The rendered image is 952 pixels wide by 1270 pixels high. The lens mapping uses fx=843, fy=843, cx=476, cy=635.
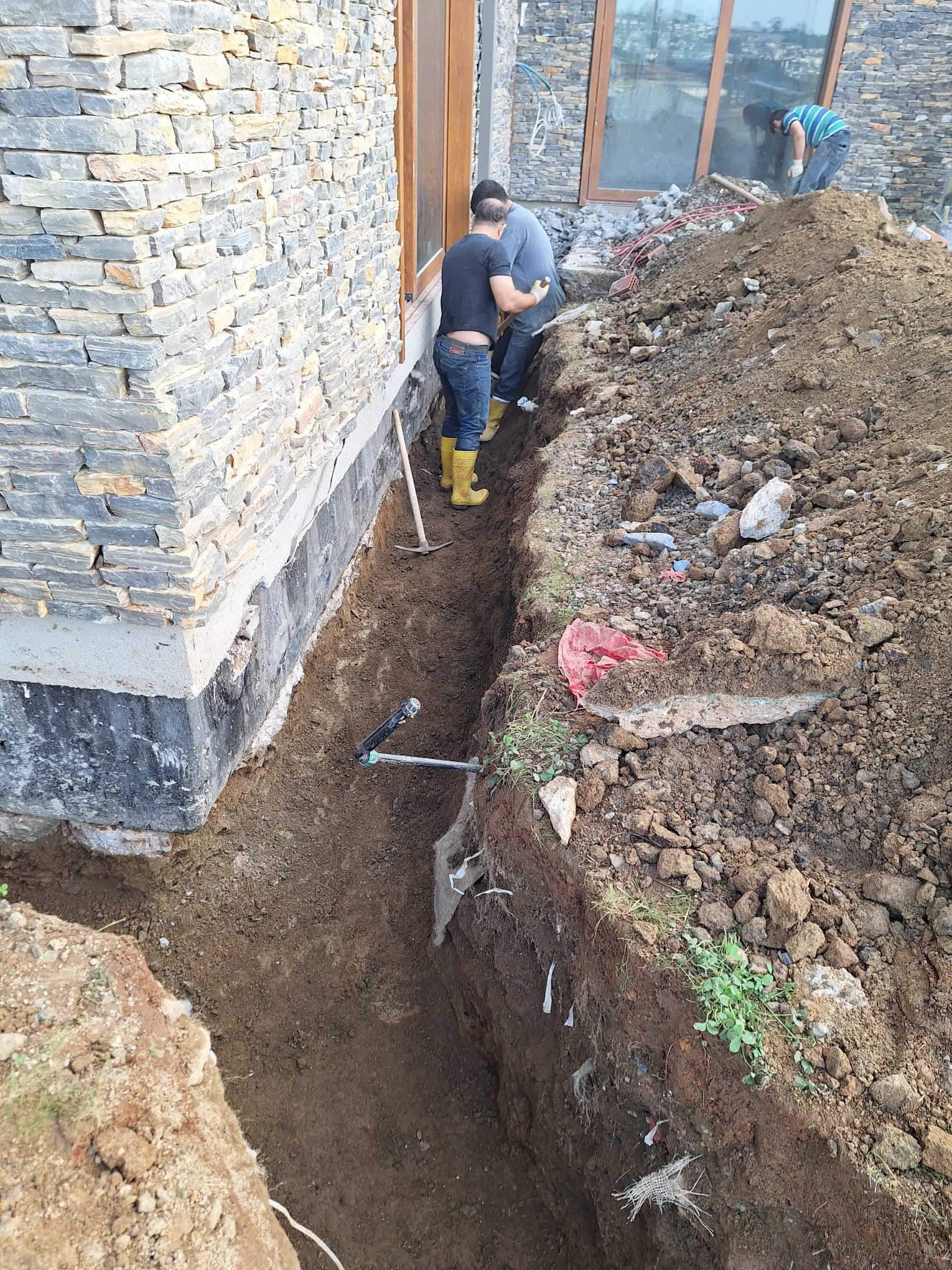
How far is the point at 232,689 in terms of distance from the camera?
3.54 meters

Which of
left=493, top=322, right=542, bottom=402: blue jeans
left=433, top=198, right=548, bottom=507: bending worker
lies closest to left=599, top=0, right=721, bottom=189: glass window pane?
left=493, top=322, right=542, bottom=402: blue jeans

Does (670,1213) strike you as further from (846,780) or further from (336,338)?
(336,338)

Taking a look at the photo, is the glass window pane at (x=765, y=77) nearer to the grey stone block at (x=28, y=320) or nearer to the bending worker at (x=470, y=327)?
the bending worker at (x=470, y=327)

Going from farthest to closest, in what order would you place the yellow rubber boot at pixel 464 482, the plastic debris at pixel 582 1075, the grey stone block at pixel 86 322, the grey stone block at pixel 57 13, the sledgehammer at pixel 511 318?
the sledgehammer at pixel 511 318 → the yellow rubber boot at pixel 464 482 → the plastic debris at pixel 582 1075 → the grey stone block at pixel 86 322 → the grey stone block at pixel 57 13

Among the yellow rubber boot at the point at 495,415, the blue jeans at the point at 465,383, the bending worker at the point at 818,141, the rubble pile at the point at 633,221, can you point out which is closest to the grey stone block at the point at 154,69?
the blue jeans at the point at 465,383

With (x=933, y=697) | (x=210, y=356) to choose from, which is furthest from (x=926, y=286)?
(x=210, y=356)

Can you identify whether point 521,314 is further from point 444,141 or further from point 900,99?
point 900,99

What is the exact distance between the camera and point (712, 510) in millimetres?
4156

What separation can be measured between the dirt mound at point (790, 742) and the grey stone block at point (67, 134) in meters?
2.19

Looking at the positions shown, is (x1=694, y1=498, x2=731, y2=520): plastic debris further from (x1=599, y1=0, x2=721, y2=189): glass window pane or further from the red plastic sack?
(x1=599, y1=0, x2=721, y2=189): glass window pane

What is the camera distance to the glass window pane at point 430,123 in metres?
6.23

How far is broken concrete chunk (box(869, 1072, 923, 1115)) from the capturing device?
2080 mm

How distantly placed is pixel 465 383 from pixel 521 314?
173 centimetres

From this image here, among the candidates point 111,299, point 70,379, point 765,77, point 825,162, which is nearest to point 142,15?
point 111,299
